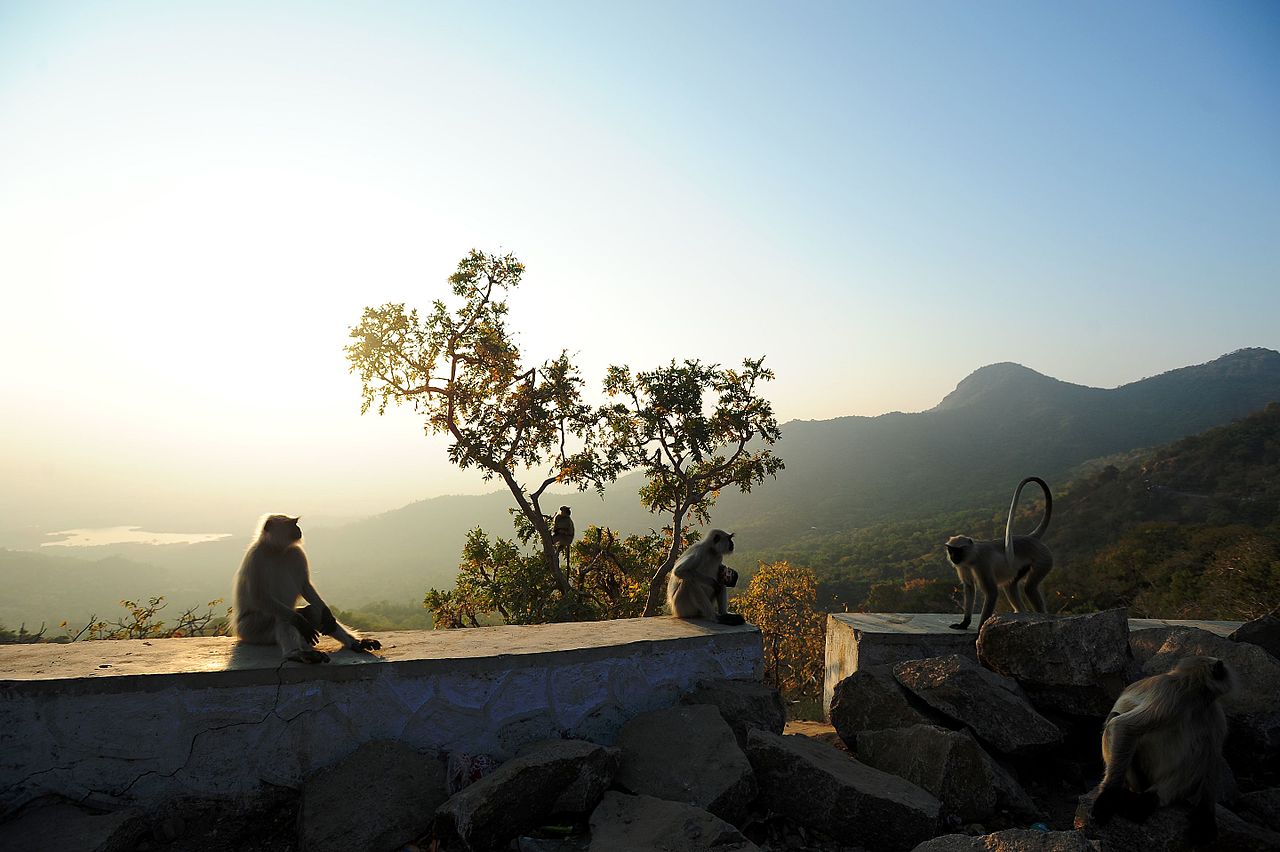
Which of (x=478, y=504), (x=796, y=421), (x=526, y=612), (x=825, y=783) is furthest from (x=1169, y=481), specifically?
(x=796, y=421)

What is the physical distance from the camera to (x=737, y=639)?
6.06 metres

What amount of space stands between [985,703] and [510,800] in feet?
12.7

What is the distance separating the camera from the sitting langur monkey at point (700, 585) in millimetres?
7090

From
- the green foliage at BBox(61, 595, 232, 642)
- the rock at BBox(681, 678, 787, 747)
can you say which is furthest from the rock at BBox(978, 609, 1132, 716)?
the green foliage at BBox(61, 595, 232, 642)

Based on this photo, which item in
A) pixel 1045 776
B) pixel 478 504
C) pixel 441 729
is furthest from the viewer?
pixel 478 504

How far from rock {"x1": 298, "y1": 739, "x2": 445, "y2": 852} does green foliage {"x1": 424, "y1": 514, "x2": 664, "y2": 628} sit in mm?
7066

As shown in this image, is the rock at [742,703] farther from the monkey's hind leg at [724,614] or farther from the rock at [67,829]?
the rock at [67,829]

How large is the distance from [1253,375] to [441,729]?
107112mm

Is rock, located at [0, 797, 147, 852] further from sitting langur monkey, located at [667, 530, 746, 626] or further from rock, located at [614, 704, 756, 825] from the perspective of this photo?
sitting langur monkey, located at [667, 530, 746, 626]

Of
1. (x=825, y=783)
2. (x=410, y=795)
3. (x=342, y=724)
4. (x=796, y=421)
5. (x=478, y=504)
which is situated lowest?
(x=825, y=783)

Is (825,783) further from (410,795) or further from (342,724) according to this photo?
(342,724)

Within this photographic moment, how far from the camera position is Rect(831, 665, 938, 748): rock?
18.8 ft

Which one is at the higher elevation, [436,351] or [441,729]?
[436,351]

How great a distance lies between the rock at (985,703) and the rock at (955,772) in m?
0.30
